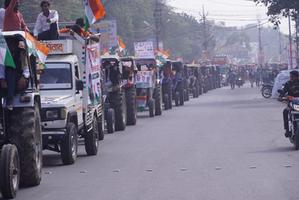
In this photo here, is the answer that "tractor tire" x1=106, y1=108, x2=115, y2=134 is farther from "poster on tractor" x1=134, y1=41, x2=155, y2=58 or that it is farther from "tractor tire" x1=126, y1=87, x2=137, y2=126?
"poster on tractor" x1=134, y1=41, x2=155, y2=58

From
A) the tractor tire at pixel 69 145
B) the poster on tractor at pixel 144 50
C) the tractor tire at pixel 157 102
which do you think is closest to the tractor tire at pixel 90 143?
the tractor tire at pixel 69 145

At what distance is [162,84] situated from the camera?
40625 mm

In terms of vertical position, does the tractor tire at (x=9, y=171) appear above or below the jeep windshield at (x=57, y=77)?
below

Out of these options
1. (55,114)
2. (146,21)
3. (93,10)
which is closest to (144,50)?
(93,10)

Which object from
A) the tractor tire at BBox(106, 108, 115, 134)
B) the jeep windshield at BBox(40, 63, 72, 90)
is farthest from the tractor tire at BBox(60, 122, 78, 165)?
the tractor tire at BBox(106, 108, 115, 134)

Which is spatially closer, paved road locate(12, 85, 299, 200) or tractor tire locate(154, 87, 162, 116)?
paved road locate(12, 85, 299, 200)

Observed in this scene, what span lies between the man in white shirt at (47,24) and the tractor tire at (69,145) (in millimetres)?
2297

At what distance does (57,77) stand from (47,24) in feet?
4.06

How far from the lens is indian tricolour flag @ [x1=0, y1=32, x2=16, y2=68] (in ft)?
40.8

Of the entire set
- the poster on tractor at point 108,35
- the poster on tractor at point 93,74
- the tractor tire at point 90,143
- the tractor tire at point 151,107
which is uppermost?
the poster on tractor at point 108,35

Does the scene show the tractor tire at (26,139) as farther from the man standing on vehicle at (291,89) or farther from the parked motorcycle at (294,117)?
the man standing on vehicle at (291,89)

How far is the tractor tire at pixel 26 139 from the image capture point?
13.3 meters

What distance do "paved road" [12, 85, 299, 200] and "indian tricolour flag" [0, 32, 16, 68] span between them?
1.86 metres

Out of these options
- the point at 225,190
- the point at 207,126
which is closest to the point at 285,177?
the point at 225,190
